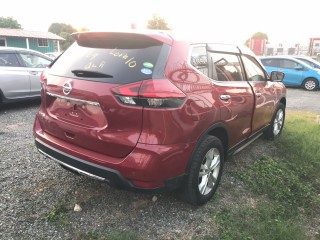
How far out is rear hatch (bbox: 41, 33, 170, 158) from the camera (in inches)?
94.8

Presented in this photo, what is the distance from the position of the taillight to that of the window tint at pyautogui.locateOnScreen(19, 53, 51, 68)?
5718 millimetres

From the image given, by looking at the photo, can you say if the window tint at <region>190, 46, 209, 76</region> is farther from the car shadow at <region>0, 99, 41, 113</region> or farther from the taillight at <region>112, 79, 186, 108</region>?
the car shadow at <region>0, 99, 41, 113</region>

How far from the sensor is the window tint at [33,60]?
718 centimetres

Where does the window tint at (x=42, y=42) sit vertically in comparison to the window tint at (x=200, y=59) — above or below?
below

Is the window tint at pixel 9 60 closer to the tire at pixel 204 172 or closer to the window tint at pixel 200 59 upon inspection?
the window tint at pixel 200 59

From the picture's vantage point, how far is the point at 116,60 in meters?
2.58

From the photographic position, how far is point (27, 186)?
10.9ft

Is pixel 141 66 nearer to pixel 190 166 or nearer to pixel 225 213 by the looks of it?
pixel 190 166

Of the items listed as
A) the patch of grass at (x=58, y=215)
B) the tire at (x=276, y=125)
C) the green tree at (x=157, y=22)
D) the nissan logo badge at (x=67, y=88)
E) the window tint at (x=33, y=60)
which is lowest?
the patch of grass at (x=58, y=215)

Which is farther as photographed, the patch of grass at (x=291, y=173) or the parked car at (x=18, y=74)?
the parked car at (x=18, y=74)

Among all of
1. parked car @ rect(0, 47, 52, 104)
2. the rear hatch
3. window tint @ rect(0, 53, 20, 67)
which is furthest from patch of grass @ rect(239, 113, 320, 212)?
window tint @ rect(0, 53, 20, 67)

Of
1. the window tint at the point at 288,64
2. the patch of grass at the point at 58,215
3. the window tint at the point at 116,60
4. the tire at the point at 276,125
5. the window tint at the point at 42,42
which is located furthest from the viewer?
the window tint at the point at 42,42

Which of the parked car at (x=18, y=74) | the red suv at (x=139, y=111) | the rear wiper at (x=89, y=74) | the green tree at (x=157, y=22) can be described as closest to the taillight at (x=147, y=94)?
the red suv at (x=139, y=111)

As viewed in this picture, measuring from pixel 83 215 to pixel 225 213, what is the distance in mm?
1409
